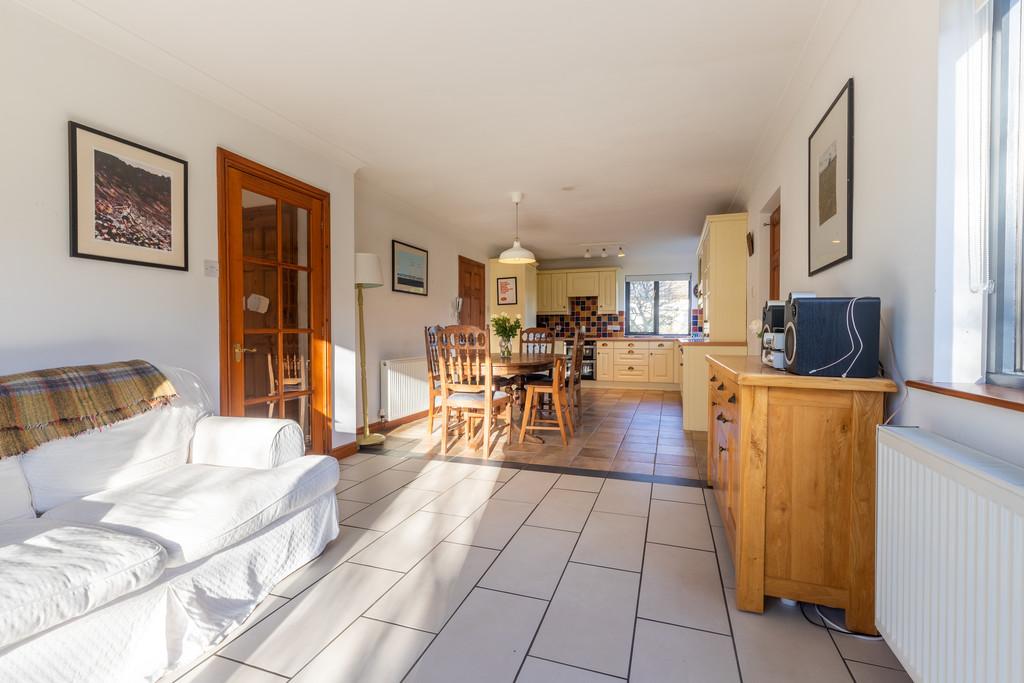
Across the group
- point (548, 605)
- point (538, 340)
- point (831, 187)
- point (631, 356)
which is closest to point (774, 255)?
point (831, 187)

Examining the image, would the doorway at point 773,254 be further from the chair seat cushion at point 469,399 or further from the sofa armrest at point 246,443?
the sofa armrest at point 246,443

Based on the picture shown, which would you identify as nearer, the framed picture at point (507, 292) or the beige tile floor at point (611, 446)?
the beige tile floor at point (611, 446)

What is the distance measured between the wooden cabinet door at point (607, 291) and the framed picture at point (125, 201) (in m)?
6.77

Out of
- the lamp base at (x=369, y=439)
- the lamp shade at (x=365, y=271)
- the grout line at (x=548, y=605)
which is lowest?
the grout line at (x=548, y=605)

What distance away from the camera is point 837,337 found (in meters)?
1.52

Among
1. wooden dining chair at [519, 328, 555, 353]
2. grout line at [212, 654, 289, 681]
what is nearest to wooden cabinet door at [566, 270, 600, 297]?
wooden dining chair at [519, 328, 555, 353]

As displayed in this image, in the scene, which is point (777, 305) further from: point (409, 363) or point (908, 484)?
point (409, 363)

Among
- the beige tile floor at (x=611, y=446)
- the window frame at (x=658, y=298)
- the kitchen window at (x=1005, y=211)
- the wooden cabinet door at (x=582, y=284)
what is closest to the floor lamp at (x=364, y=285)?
the beige tile floor at (x=611, y=446)

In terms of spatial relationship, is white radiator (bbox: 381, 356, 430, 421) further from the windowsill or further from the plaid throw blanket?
the windowsill

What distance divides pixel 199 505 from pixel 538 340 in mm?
3640

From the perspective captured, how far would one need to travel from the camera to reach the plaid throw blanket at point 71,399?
5.24 ft

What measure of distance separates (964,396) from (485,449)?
285 cm

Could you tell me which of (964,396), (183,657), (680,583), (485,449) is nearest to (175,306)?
(183,657)

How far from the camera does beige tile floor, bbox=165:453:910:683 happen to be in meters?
1.36
